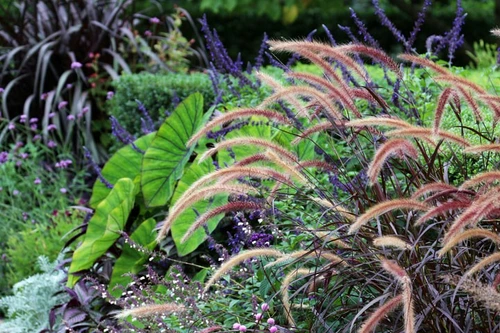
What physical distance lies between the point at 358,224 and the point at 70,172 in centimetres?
481

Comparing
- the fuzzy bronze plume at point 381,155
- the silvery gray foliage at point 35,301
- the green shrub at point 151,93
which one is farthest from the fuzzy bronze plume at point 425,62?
the green shrub at point 151,93

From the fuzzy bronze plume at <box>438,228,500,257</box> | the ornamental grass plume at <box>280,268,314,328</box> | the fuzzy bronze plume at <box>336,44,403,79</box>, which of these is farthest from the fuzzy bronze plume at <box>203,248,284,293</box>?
the fuzzy bronze plume at <box>336,44,403,79</box>

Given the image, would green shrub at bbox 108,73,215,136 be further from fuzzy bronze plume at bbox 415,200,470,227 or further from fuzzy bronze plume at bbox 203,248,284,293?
fuzzy bronze plume at bbox 415,200,470,227

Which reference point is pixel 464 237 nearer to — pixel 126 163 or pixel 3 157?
pixel 126 163

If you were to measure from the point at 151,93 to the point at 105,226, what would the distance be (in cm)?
182

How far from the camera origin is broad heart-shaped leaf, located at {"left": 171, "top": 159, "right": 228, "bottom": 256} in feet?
11.2

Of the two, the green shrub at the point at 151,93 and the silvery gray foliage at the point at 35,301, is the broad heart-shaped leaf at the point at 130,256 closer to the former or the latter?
the silvery gray foliage at the point at 35,301

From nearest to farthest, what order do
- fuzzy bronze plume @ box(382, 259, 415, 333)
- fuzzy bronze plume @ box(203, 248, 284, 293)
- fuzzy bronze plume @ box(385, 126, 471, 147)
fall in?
fuzzy bronze plume @ box(382, 259, 415, 333), fuzzy bronze plume @ box(385, 126, 471, 147), fuzzy bronze plume @ box(203, 248, 284, 293)

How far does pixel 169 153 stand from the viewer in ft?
12.8

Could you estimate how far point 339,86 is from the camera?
2.54m

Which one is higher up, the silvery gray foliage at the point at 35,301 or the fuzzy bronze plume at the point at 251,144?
the fuzzy bronze plume at the point at 251,144

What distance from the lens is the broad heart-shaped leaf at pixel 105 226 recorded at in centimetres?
360

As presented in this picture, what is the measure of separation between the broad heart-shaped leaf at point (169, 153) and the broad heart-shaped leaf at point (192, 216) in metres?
0.14

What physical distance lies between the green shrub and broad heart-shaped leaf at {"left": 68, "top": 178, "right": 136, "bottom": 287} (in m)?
1.39
